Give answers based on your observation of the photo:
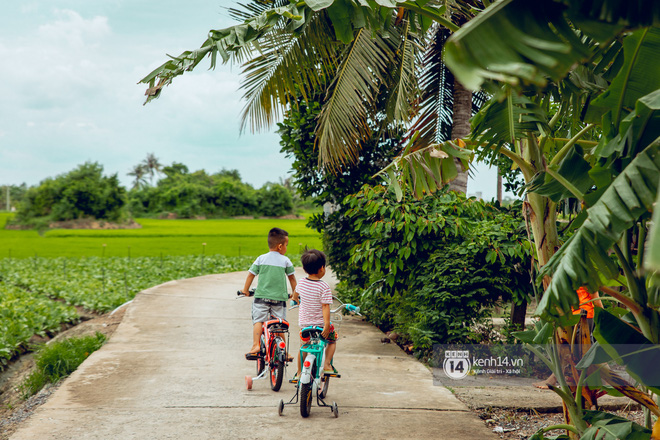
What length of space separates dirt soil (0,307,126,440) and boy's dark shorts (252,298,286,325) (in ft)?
6.33

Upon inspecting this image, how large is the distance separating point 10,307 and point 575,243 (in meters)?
9.17

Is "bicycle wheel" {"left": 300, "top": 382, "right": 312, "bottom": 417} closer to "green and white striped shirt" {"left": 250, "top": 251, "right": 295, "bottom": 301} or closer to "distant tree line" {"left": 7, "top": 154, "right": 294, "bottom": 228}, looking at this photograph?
"green and white striped shirt" {"left": 250, "top": 251, "right": 295, "bottom": 301}

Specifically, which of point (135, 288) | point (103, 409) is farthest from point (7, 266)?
point (103, 409)

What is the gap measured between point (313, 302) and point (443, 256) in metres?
1.96

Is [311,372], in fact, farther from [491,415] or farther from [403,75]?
[403,75]

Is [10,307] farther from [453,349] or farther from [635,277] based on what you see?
[635,277]

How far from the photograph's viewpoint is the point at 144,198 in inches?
2415

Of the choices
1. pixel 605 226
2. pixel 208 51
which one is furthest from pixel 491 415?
pixel 208 51

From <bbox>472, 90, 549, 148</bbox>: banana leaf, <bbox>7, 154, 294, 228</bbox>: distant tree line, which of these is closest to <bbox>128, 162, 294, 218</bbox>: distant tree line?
<bbox>7, 154, 294, 228</bbox>: distant tree line

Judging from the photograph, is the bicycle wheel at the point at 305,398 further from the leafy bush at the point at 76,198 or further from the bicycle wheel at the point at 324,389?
the leafy bush at the point at 76,198

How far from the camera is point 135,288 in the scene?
41.4 feet

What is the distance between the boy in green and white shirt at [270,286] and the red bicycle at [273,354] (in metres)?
0.12

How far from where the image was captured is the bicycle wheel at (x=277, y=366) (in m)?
4.62

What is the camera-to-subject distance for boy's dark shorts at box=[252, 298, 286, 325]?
4957 millimetres
